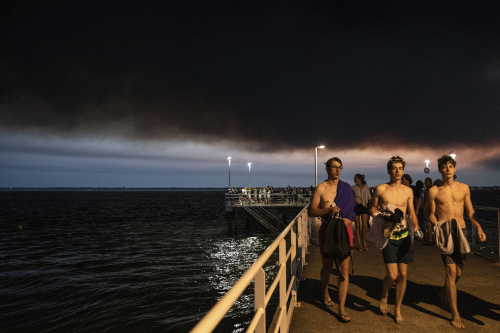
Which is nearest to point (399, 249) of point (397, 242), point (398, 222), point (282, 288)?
point (397, 242)

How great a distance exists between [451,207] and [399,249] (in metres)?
0.80

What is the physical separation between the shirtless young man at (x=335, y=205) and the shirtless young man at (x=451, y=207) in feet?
3.29

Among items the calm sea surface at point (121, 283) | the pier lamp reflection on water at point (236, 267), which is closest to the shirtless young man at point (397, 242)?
the pier lamp reflection on water at point (236, 267)

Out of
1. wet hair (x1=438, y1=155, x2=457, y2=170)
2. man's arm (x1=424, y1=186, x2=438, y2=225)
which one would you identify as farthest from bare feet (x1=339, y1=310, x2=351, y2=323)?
wet hair (x1=438, y1=155, x2=457, y2=170)

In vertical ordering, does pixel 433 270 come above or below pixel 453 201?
below

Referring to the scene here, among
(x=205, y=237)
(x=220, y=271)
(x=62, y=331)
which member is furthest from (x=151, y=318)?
(x=205, y=237)

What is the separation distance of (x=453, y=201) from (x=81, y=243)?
22.9 meters

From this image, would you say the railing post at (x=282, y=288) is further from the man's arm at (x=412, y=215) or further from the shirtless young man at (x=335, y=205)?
the man's arm at (x=412, y=215)

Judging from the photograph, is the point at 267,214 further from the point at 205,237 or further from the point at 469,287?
the point at 469,287

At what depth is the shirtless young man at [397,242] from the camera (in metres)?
3.56

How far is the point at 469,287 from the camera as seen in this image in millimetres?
4551

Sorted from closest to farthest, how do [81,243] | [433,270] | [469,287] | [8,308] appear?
[469,287] < [433,270] < [8,308] < [81,243]

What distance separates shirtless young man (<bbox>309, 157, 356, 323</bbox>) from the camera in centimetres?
358

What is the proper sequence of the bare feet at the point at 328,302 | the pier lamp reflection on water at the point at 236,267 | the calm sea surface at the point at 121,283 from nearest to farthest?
the bare feet at the point at 328,302 < the pier lamp reflection on water at the point at 236,267 < the calm sea surface at the point at 121,283
